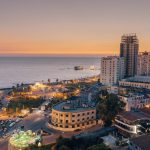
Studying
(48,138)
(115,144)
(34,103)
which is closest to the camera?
(115,144)

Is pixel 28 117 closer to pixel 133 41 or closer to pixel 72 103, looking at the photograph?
pixel 72 103

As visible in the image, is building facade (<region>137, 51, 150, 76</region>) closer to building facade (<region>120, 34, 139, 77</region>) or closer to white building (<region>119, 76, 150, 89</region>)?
building facade (<region>120, 34, 139, 77</region>)

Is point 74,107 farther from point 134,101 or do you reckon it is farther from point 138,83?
point 138,83

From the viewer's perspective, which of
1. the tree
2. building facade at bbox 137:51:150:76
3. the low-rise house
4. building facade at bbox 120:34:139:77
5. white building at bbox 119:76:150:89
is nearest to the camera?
the low-rise house

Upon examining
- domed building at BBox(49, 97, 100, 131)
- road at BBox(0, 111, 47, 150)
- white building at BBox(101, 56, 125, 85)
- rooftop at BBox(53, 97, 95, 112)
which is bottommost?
road at BBox(0, 111, 47, 150)

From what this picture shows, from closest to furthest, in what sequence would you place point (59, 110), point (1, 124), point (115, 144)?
point (115, 144), point (59, 110), point (1, 124)

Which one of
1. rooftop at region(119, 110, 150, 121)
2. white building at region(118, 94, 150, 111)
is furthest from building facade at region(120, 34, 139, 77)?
rooftop at region(119, 110, 150, 121)

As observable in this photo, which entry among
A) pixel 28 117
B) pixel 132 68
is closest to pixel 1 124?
pixel 28 117

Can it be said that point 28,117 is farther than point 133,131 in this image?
Yes
